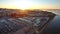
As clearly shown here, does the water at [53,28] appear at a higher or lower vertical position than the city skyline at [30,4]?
lower

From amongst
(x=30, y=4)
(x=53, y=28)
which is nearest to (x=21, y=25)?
(x=30, y=4)

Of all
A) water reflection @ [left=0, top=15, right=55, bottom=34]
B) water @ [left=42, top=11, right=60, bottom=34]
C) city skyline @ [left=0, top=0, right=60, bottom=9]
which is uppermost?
city skyline @ [left=0, top=0, right=60, bottom=9]

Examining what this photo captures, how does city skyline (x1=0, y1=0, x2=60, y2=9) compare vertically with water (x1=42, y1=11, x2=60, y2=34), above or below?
above

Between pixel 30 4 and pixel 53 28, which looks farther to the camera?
pixel 53 28

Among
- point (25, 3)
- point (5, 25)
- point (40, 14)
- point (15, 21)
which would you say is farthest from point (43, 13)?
point (5, 25)

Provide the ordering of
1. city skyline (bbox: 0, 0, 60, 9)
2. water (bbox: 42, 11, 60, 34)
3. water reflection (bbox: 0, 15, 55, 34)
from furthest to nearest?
1. water (bbox: 42, 11, 60, 34)
2. city skyline (bbox: 0, 0, 60, 9)
3. water reflection (bbox: 0, 15, 55, 34)

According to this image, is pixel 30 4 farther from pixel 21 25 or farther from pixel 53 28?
pixel 53 28

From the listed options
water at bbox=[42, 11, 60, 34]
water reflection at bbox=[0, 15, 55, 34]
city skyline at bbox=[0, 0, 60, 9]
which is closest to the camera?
water reflection at bbox=[0, 15, 55, 34]

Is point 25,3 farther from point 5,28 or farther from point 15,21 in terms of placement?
point 5,28
